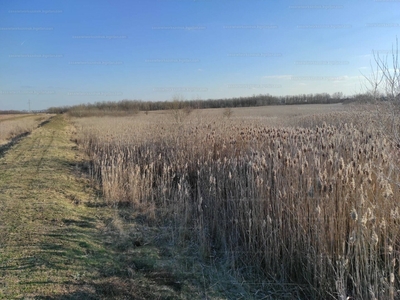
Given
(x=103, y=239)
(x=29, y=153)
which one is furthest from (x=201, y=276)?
(x=29, y=153)

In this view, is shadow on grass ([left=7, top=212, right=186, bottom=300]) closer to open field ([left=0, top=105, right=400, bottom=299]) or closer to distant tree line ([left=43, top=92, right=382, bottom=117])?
open field ([left=0, top=105, right=400, bottom=299])

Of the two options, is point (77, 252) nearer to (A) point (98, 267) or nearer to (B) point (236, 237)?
(A) point (98, 267)

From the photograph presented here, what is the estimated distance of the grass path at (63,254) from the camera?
99.3 inches

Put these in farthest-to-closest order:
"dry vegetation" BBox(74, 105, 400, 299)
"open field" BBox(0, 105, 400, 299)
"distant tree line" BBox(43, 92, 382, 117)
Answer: "distant tree line" BBox(43, 92, 382, 117), "open field" BBox(0, 105, 400, 299), "dry vegetation" BBox(74, 105, 400, 299)

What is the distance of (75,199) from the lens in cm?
527

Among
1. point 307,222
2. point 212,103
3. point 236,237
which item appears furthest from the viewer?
point 212,103

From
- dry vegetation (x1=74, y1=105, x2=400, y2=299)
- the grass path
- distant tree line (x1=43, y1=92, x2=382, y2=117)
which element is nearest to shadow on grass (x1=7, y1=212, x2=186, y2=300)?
the grass path

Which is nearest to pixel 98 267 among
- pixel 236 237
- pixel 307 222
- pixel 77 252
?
pixel 77 252

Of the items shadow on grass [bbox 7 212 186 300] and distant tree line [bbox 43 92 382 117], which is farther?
distant tree line [bbox 43 92 382 117]

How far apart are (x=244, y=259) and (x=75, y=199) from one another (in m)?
3.57

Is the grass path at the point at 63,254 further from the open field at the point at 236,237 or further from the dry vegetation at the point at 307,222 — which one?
the dry vegetation at the point at 307,222

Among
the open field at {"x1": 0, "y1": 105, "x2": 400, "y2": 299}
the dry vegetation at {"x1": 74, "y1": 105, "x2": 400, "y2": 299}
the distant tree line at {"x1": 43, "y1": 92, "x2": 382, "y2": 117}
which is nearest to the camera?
the dry vegetation at {"x1": 74, "y1": 105, "x2": 400, "y2": 299}

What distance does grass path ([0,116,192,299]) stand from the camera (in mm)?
2521

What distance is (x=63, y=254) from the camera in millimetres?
3064
